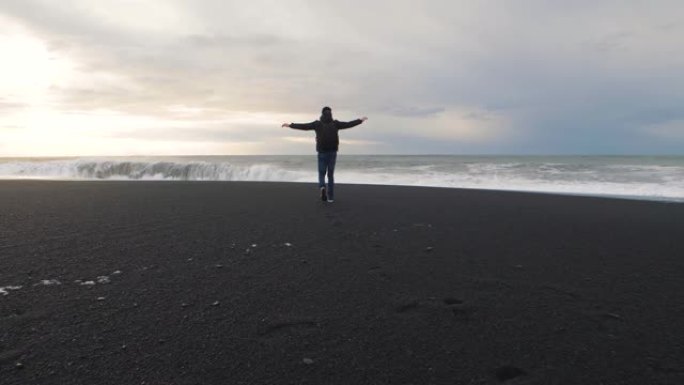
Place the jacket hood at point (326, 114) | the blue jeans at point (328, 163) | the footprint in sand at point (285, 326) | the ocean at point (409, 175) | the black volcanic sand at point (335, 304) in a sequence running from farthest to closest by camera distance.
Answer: the ocean at point (409, 175) → the blue jeans at point (328, 163) → the jacket hood at point (326, 114) → the footprint in sand at point (285, 326) → the black volcanic sand at point (335, 304)

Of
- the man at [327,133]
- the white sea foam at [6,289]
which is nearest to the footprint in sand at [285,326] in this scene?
the white sea foam at [6,289]

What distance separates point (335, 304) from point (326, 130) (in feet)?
20.5

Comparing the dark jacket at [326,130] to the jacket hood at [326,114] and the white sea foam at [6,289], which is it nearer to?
the jacket hood at [326,114]

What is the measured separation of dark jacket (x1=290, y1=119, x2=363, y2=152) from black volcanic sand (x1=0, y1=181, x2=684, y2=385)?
128 inches

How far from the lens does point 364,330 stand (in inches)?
97.6

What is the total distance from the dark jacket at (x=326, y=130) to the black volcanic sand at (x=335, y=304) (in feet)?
10.7

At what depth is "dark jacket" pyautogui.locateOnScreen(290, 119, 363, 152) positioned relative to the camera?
877cm

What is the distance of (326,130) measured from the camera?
8758mm

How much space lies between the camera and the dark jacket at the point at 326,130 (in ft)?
28.8

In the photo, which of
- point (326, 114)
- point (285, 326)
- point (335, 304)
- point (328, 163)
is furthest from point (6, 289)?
point (326, 114)

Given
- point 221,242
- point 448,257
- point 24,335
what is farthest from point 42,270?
point 448,257

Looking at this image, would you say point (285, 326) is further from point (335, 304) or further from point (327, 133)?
point (327, 133)

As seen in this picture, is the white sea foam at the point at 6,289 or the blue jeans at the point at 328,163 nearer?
the white sea foam at the point at 6,289

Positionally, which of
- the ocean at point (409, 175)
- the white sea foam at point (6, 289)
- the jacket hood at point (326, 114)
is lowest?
the white sea foam at point (6, 289)
